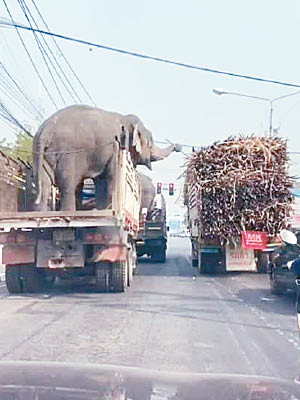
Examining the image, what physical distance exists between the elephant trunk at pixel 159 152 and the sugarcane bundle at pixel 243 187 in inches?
38.9

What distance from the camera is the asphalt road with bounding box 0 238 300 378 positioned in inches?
343

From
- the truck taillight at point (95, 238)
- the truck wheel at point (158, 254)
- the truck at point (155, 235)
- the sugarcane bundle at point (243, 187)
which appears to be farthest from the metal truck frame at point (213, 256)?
the truck wheel at point (158, 254)

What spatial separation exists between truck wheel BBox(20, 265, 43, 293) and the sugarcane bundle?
5985 mm

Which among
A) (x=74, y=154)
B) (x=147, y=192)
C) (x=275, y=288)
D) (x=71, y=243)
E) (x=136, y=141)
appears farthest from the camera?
(x=147, y=192)

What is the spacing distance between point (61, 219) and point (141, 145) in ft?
13.0

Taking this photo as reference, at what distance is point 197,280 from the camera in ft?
68.0

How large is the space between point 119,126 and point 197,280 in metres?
5.85

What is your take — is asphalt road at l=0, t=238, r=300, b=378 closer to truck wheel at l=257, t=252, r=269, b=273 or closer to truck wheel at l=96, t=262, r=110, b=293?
truck wheel at l=96, t=262, r=110, b=293

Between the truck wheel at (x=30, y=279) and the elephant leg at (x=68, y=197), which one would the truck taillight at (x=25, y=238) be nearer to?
the truck wheel at (x=30, y=279)

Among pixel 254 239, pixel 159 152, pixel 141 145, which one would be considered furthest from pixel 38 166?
pixel 254 239

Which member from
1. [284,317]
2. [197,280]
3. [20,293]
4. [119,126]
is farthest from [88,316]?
[197,280]

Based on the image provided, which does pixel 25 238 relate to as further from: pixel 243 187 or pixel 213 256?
pixel 213 256

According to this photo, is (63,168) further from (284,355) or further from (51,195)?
(284,355)

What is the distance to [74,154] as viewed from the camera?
16078mm
